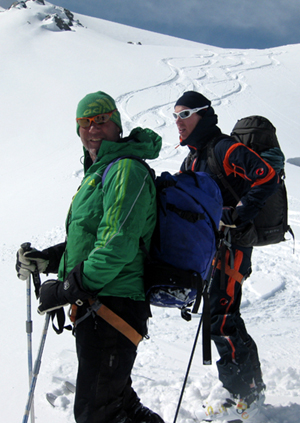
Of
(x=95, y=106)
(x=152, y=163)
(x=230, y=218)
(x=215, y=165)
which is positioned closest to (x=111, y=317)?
(x=95, y=106)

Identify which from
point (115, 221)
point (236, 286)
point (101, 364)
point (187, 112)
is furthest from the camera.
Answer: point (187, 112)

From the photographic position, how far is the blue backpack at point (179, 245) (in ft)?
6.02

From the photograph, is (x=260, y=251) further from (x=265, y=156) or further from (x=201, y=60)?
(x=201, y=60)

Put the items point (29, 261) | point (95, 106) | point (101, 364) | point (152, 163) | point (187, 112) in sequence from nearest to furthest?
1. point (101, 364)
2. point (95, 106)
3. point (29, 261)
4. point (187, 112)
5. point (152, 163)

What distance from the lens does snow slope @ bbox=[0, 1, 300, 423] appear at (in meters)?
2.94

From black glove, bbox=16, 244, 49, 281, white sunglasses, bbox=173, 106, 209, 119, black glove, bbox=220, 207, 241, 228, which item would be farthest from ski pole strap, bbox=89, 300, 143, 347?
white sunglasses, bbox=173, 106, 209, 119

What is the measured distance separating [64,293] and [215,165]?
1.56 m

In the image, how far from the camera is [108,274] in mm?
1705

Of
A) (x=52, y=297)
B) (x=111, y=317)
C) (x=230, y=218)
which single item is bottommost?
(x=111, y=317)

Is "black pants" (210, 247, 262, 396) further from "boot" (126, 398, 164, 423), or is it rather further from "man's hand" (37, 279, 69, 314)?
"man's hand" (37, 279, 69, 314)

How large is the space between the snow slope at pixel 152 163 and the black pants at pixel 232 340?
0.86 ft

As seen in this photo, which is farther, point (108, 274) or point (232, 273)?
point (232, 273)

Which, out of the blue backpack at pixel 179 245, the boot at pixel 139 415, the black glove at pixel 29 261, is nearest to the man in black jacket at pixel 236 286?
the boot at pixel 139 415

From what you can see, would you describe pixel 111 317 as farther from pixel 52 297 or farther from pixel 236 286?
pixel 236 286
